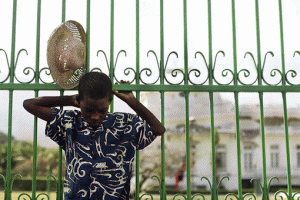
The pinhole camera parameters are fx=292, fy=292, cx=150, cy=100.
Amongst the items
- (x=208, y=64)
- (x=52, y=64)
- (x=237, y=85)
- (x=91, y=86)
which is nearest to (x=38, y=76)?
(x=52, y=64)

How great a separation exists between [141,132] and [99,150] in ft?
1.08

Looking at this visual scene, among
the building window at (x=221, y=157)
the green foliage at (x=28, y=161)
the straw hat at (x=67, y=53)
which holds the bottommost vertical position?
the building window at (x=221, y=157)

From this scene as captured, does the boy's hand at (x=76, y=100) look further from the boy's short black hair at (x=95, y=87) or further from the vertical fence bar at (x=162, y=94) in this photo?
the vertical fence bar at (x=162, y=94)

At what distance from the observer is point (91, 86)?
6.30 feet

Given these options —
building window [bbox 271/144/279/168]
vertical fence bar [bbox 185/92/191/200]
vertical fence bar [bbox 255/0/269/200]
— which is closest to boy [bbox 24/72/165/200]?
vertical fence bar [bbox 185/92/191/200]

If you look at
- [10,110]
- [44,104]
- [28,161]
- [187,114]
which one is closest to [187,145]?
[187,114]

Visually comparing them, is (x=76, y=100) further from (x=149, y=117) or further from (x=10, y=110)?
(x=10, y=110)

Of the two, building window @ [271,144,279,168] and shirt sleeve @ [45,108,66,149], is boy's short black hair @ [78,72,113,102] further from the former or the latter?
building window @ [271,144,279,168]

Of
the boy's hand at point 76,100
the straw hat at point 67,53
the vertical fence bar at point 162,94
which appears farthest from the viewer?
the vertical fence bar at point 162,94

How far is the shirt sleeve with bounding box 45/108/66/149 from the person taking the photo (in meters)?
2.09

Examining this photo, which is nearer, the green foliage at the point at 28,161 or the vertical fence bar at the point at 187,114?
the vertical fence bar at the point at 187,114

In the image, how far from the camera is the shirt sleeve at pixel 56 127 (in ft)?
6.86

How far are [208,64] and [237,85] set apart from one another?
0.32 metres

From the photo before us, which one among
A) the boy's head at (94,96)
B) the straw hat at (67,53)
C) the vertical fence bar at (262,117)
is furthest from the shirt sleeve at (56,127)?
the vertical fence bar at (262,117)
